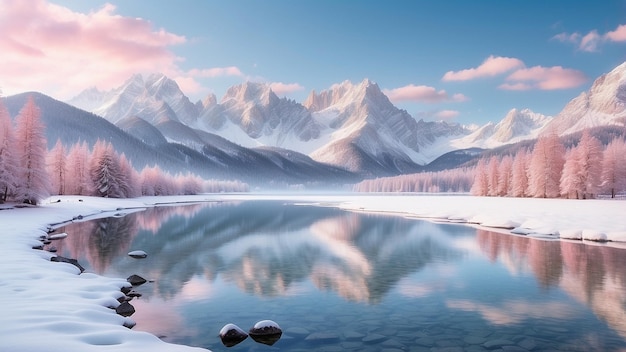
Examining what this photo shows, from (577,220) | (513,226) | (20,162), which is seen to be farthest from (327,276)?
(20,162)

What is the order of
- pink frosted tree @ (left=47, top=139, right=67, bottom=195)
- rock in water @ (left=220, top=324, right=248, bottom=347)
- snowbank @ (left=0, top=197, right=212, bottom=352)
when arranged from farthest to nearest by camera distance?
pink frosted tree @ (left=47, top=139, right=67, bottom=195), rock in water @ (left=220, top=324, right=248, bottom=347), snowbank @ (left=0, top=197, right=212, bottom=352)

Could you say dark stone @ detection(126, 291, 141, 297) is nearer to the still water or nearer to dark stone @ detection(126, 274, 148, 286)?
the still water

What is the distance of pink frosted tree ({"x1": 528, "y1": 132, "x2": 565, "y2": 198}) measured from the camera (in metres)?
93.1

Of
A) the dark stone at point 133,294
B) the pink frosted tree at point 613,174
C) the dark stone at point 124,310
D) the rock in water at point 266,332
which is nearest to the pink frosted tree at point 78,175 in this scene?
the dark stone at point 133,294

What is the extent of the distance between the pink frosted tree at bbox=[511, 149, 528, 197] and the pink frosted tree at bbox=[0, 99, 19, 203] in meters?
108

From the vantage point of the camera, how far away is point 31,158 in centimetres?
5891

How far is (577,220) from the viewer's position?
46.1 metres

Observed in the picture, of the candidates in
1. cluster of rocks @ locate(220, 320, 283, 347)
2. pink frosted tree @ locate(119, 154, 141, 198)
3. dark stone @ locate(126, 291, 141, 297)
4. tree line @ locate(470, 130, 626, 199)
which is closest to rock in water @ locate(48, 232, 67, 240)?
dark stone @ locate(126, 291, 141, 297)

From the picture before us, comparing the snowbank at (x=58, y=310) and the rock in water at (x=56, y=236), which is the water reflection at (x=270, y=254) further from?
the snowbank at (x=58, y=310)

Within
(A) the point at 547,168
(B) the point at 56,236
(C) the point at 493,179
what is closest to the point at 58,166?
(B) the point at 56,236

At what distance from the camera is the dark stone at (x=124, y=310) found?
15562 mm

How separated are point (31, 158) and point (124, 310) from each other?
55.6 m

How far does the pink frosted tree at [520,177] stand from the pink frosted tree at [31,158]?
10518cm

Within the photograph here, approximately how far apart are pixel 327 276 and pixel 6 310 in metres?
16.0
